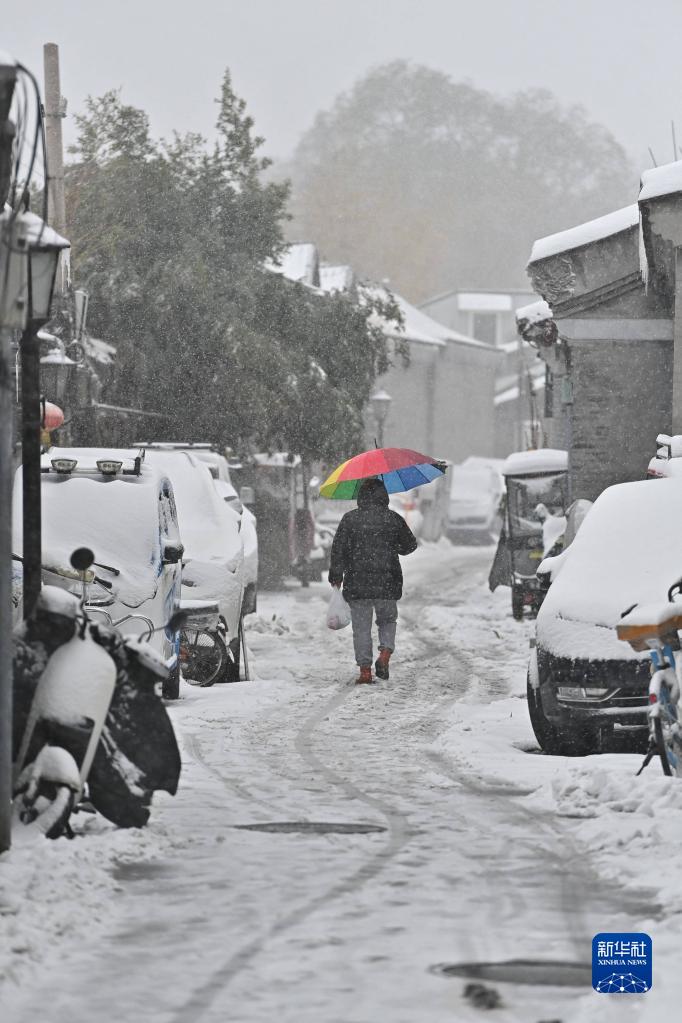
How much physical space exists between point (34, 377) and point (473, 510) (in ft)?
150

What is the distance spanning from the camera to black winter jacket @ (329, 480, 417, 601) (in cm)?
1555

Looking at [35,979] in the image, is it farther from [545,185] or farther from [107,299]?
[545,185]

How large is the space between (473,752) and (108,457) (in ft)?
16.2

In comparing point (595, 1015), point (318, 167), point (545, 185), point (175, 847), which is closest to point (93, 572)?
point (175, 847)

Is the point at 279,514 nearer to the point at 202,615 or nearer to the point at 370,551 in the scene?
the point at 370,551

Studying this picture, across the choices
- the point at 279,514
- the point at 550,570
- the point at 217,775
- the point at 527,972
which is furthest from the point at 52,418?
the point at 527,972

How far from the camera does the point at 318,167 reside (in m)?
98.8

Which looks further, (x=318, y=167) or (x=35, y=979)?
(x=318, y=167)

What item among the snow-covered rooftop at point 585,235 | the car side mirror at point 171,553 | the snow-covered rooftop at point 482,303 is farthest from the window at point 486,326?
the car side mirror at point 171,553

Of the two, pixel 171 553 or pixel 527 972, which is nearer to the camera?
pixel 527 972

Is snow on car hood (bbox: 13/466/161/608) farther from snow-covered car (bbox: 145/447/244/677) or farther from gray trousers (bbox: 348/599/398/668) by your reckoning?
gray trousers (bbox: 348/599/398/668)

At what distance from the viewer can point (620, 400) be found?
23.2 metres

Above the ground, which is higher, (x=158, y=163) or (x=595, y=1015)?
(x=158, y=163)

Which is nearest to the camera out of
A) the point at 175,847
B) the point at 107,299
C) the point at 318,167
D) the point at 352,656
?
the point at 175,847
